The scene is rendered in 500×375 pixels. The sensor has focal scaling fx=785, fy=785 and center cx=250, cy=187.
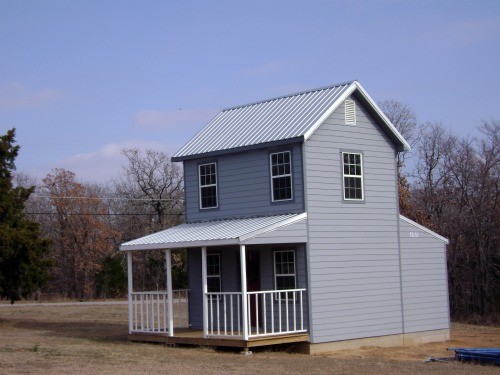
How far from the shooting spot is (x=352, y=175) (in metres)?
23.0

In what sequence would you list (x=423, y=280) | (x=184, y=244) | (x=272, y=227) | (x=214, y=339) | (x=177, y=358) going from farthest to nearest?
(x=423, y=280) < (x=184, y=244) < (x=214, y=339) < (x=272, y=227) < (x=177, y=358)

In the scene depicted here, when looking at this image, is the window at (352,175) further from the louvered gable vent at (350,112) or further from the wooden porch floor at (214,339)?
the wooden porch floor at (214,339)

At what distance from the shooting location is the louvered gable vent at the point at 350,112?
23047mm

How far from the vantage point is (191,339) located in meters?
21.3

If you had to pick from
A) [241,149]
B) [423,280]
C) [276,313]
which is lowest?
[276,313]

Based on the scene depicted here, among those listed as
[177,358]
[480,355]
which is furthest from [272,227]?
[480,355]

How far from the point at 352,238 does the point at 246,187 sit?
342 cm

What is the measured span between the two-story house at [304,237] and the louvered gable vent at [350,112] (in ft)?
0.13

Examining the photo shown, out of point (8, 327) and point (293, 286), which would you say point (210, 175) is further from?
point (8, 327)

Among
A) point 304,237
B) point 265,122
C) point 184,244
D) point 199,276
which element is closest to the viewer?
point 304,237

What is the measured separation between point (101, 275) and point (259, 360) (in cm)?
3551

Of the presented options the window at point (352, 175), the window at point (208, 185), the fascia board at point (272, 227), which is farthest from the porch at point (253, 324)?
the window at point (352, 175)

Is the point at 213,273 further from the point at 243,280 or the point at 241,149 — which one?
the point at 243,280

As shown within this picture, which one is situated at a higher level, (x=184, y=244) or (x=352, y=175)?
(x=352, y=175)
